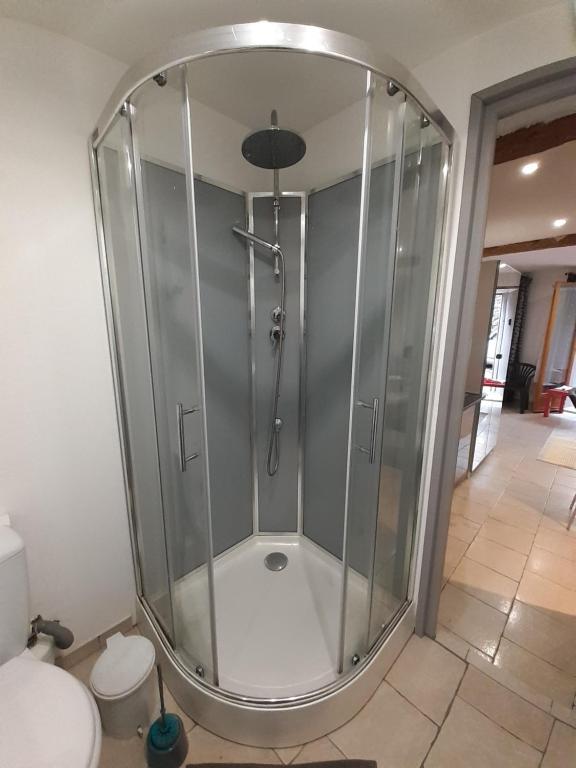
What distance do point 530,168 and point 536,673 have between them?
2875mm

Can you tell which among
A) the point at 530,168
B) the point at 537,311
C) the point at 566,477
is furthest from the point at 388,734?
the point at 537,311

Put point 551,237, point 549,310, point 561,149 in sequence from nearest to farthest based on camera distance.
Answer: point 561,149, point 551,237, point 549,310

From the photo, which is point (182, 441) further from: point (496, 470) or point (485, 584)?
point (496, 470)

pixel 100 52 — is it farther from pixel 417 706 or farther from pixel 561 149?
pixel 417 706

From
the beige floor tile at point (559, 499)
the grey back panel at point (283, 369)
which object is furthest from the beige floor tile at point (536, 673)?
the beige floor tile at point (559, 499)

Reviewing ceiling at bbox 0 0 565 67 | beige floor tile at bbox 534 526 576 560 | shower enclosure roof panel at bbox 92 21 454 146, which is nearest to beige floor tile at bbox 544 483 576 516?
beige floor tile at bbox 534 526 576 560

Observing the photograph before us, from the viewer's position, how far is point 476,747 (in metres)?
1.22

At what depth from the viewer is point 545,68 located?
41.4 inches

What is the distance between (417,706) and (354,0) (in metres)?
2.62

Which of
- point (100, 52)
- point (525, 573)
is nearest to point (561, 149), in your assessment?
point (100, 52)

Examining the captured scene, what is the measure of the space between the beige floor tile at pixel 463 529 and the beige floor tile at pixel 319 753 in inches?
63.7

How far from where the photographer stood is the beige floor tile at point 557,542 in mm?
2281

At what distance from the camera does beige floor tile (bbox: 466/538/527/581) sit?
213 cm

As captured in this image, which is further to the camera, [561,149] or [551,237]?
[551,237]
